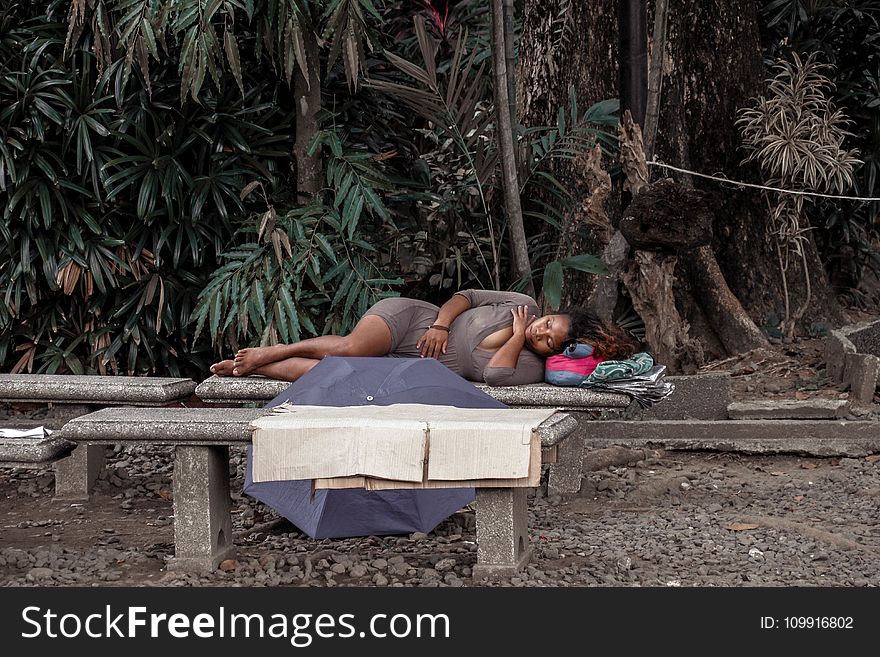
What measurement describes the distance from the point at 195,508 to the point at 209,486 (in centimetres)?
9

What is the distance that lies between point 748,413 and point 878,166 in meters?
3.51

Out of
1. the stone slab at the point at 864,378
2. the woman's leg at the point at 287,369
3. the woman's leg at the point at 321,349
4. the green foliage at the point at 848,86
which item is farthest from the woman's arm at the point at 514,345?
the green foliage at the point at 848,86

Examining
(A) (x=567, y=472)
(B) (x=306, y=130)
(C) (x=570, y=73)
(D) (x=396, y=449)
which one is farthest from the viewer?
(C) (x=570, y=73)

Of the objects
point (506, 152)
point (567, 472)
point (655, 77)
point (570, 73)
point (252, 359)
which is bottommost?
point (567, 472)

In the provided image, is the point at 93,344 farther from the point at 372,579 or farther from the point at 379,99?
the point at 372,579

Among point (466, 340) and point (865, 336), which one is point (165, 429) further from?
point (865, 336)

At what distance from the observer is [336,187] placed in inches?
240

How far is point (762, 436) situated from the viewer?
5.39 metres

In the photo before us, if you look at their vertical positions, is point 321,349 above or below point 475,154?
below

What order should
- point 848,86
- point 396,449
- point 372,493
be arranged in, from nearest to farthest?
1. point 396,449
2. point 372,493
3. point 848,86

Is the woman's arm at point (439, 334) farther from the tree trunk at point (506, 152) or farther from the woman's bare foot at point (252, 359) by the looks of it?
the tree trunk at point (506, 152)

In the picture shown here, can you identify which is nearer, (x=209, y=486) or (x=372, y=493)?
(x=209, y=486)

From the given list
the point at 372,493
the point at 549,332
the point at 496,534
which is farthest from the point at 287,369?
the point at 496,534

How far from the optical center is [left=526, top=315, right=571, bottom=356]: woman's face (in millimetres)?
4621
